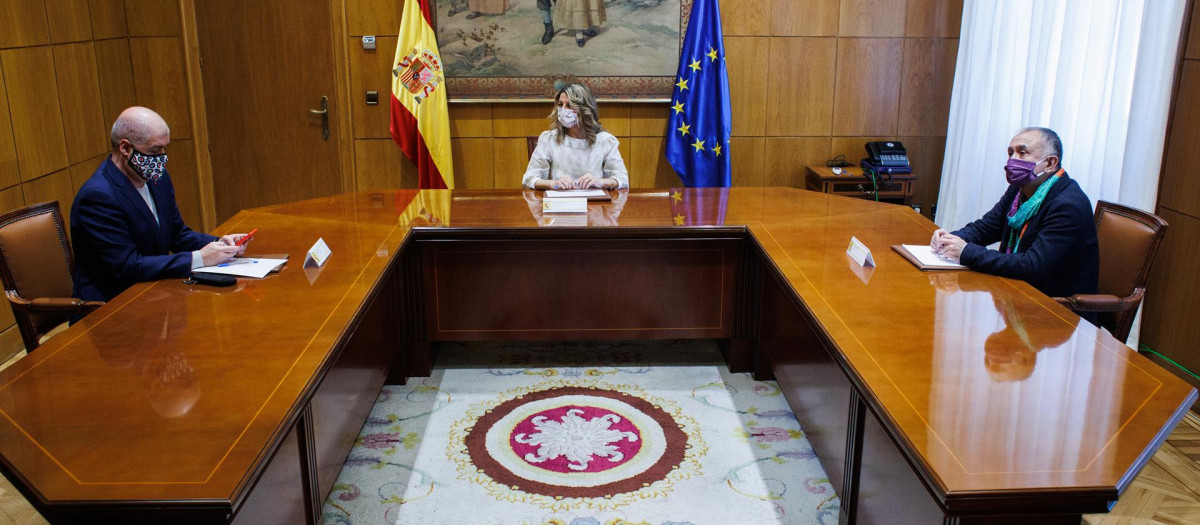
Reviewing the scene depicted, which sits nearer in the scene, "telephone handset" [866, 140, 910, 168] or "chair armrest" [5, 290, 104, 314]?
"chair armrest" [5, 290, 104, 314]

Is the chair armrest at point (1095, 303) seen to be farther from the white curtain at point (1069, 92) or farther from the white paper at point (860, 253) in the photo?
the white curtain at point (1069, 92)

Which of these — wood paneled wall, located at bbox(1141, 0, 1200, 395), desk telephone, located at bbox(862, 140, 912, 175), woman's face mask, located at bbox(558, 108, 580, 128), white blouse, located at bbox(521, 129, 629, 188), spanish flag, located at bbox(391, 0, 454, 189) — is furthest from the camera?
desk telephone, located at bbox(862, 140, 912, 175)

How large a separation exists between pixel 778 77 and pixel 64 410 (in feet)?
15.7

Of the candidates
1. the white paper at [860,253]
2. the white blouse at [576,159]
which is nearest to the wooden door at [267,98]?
the white blouse at [576,159]

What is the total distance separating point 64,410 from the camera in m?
1.92

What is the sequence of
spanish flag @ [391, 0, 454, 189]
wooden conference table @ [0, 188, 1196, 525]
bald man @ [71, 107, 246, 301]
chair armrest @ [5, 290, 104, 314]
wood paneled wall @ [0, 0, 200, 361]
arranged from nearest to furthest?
wooden conference table @ [0, 188, 1196, 525]
chair armrest @ [5, 290, 104, 314]
bald man @ [71, 107, 246, 301]
wood paneled wall @ [0, 0, 200, 361]
spanish flag @ [391, 0, 454, 189]

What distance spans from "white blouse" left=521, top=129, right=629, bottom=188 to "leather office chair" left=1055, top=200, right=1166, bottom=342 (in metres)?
2.18

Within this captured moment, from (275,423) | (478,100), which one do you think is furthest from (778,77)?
(275,423)

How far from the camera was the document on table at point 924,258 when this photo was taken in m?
2.98

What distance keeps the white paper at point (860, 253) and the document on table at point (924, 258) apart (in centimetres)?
14

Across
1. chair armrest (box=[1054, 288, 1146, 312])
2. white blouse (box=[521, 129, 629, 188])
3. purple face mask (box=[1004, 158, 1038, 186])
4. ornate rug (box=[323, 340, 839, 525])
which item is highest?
purple face mask (box=[1004, 158, 1038, 186])

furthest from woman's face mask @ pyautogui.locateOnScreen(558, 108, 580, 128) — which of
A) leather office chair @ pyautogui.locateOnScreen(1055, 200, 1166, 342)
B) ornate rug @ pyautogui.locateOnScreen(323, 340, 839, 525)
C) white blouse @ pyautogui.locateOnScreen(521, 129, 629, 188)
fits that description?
leather office chair @ pyautogui.locateOnScreen(1055, 200, 1166, 342)

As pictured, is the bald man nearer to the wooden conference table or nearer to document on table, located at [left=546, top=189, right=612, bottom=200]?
the wooden conference table

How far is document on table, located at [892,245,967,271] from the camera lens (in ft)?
9.78
